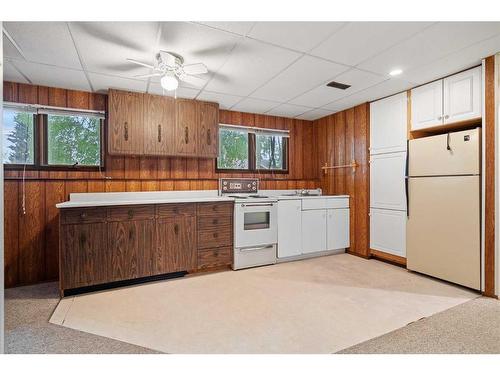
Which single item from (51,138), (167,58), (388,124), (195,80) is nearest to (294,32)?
(167,58)

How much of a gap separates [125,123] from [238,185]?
1752 mm

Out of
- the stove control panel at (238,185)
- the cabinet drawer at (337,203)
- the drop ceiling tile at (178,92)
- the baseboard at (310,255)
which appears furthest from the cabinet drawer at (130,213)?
the cabinet drawer at (337,203)

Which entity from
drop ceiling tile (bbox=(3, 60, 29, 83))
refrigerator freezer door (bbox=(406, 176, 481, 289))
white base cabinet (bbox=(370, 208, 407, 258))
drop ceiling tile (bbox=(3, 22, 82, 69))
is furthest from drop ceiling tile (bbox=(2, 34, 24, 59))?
white base cabinet (bbox=(370, 208, 407, 258))

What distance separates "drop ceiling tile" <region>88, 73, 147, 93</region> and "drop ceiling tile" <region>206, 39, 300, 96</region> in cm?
80

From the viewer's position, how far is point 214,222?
3.28 m

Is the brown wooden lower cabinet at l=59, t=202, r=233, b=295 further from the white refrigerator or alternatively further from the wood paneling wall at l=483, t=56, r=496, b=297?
the wood paneling wall at l=483, t=56, r=496, b=297

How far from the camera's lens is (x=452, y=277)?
2.76 meters

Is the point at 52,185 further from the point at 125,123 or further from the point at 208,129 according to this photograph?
the point at 208,129

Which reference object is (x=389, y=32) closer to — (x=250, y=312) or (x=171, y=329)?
(x=250, y=312)

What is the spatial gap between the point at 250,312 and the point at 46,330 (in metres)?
1.55
